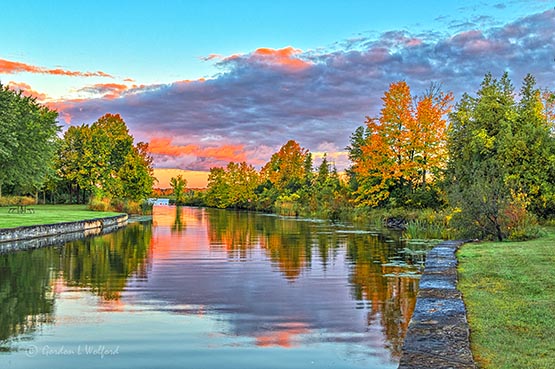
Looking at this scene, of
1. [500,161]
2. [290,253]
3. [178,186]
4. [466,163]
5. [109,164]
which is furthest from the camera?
[178,186]

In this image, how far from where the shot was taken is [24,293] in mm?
11164

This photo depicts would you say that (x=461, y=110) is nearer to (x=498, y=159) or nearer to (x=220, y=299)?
(x=498, y=159)

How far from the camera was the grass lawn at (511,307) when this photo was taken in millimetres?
5867

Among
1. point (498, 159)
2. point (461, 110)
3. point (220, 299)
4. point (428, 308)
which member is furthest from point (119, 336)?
point (461, 110)

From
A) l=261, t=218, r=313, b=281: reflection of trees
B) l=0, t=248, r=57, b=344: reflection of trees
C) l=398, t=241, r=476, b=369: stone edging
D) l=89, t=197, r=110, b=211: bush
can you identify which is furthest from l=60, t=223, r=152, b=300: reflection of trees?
l=89, t=197, r=110, b=211: bush

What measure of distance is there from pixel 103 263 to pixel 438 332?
1265 cm

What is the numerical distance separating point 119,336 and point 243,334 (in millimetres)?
1842

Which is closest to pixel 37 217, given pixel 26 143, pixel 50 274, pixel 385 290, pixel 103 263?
pixel 26 143

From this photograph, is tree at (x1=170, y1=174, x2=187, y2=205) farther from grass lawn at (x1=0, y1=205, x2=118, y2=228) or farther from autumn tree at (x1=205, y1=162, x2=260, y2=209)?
grass lawn at (x1=0, y1=205, x2=118, y2=228)

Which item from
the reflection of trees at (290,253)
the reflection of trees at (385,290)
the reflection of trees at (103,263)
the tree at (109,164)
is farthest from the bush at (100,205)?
the reflection of trees at (385,290)

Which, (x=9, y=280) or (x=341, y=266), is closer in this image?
(x=9, y=280)

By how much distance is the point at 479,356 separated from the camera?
589 cm

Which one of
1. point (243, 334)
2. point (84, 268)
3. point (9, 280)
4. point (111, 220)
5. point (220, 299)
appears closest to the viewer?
point (243, 334)

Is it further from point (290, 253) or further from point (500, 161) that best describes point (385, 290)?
point (500, 161)
